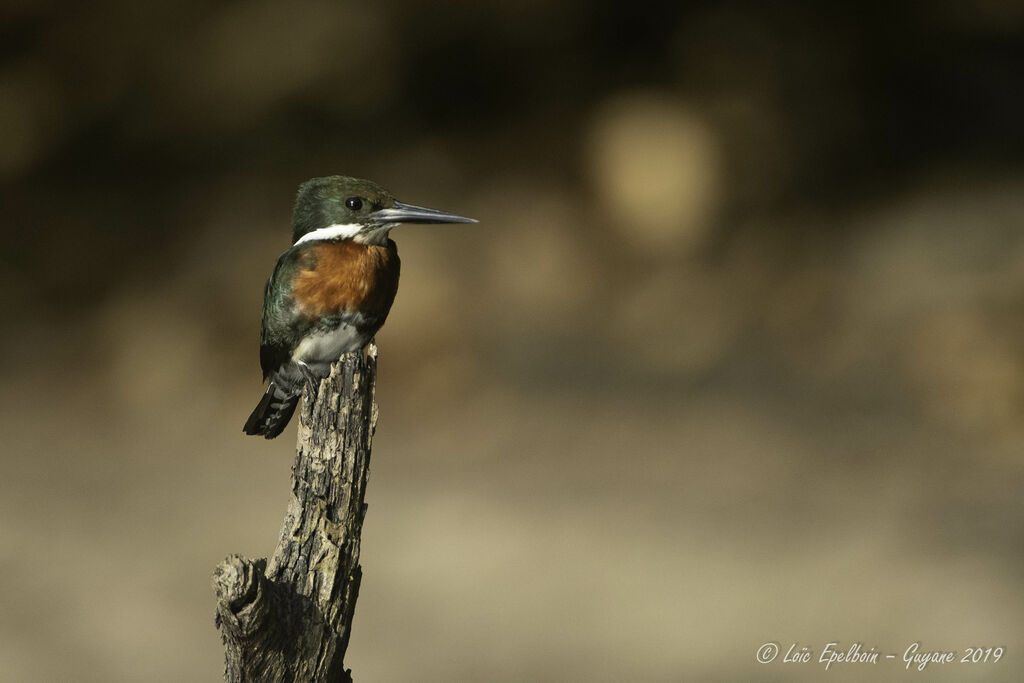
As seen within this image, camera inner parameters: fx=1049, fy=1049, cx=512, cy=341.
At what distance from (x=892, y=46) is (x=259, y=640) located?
518 cm

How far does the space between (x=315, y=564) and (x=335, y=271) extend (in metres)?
0.76

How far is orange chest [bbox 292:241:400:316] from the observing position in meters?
2.53

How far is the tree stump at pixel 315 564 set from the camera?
1.86 m

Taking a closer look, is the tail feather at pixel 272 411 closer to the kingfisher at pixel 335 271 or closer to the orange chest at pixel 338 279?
the kingfisher at pixel 335 271

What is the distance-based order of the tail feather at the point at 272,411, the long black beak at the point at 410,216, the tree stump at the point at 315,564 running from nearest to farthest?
the tree stump at the point at 315,564 < the long black beak at the point at 410,216 < the tail feather at the point at 272,411

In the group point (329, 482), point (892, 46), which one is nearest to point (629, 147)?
point (892, 46)

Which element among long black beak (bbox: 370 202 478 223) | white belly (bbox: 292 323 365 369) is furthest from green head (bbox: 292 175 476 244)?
white belly (bbox: 292 323 365 369)

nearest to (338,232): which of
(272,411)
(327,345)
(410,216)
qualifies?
(410,216)

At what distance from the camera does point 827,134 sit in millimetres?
6070

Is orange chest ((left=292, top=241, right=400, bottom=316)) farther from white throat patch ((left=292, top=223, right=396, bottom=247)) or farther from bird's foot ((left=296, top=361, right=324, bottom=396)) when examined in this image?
bird's foot ((left=296, top=361, right=324, bottom=396))

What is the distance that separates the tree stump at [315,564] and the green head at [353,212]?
0.37 meters

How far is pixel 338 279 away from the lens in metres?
2.53

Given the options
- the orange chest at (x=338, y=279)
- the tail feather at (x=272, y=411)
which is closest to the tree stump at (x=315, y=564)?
the orange chest at (x=338, y=279)

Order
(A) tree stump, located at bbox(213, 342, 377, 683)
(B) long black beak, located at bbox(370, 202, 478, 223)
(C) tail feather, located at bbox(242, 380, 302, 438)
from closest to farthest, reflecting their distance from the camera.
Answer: (A) tree stump, located at bbox(213, 342, 377, 683), (B) long black beak, located at bbox(370, 202, 478, 223), (C) tail feather, located at bbox(242, 380, 302, 438)
